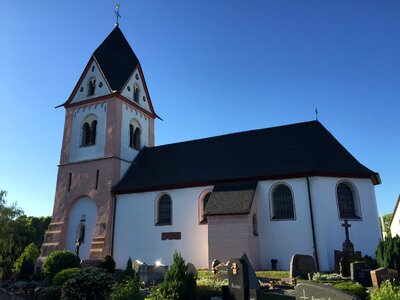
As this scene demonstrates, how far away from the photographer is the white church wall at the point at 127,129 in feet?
87.4

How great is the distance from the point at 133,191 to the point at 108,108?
276 inches

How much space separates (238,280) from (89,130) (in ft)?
69.1

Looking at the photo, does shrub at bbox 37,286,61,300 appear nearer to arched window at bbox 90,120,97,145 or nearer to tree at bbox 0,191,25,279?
arched window at bbox 90,120,97,145

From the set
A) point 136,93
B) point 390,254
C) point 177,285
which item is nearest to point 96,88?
point 136,93

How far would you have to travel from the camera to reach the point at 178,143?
2791 cm

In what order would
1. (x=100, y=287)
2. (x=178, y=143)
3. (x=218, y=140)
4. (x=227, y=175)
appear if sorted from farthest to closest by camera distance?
1. (x=178, y=143)
2. (x=218, y=140)
3. (x=227, y=175)
4. (x=100, y=287)

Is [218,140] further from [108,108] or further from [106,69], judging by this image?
[106,69]

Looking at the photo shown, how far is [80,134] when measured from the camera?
90.5ft

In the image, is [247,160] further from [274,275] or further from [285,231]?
[274,275]

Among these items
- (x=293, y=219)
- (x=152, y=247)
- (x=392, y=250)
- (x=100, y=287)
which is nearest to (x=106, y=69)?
(x=152, y=247)

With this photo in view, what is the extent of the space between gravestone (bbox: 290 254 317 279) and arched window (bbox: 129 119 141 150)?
1628 cm

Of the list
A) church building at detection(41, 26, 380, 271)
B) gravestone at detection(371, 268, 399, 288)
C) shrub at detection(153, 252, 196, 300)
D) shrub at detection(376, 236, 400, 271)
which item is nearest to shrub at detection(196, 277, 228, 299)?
shrub at detection(153, 252, 196, 300)

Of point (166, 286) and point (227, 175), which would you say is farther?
point (227, 175)

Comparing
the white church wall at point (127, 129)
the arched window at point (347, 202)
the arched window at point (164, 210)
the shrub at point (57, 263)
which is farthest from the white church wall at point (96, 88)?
the arched window at point (347, 202)
